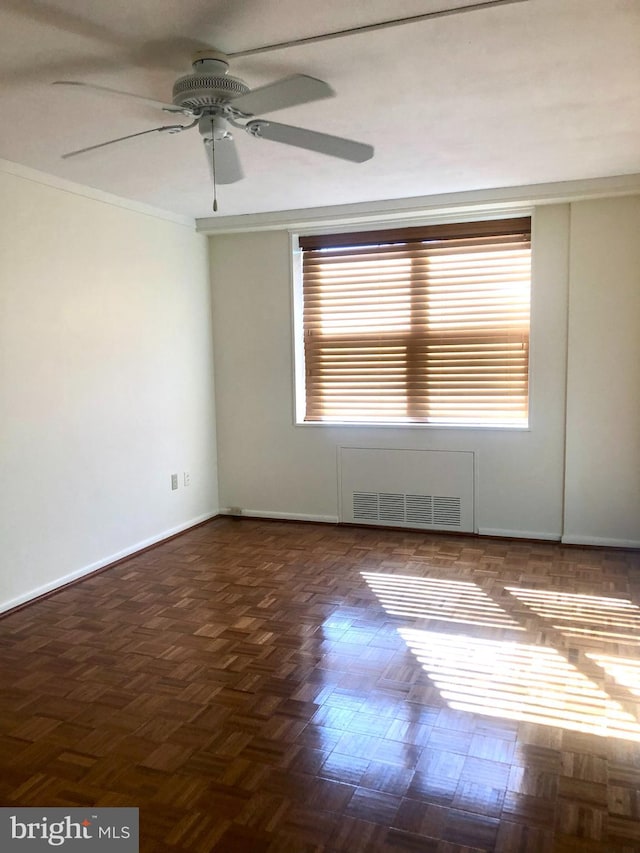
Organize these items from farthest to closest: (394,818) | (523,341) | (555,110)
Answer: (523,341) → (555,110) → (394,818)

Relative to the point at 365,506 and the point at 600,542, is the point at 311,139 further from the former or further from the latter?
the point at 600,542

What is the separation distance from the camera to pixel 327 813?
204 centimetres

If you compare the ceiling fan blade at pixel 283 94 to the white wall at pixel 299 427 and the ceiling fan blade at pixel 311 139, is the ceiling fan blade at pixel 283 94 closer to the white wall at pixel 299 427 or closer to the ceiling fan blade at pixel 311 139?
the ceiling fan blade at pixel 311 139

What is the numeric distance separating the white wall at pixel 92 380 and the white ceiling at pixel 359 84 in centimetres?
40

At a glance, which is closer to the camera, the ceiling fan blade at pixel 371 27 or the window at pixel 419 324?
the ceiling fan blade at pixel 371 27

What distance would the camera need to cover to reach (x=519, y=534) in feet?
15.9

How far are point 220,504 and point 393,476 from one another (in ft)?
5.00

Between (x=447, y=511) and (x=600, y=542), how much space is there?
3.45 ft

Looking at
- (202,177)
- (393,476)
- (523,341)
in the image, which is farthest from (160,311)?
(523,341)

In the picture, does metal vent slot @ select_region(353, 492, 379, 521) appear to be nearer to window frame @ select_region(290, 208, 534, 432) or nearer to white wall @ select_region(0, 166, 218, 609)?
window frame @ select_region(290, 208, 534, 432)

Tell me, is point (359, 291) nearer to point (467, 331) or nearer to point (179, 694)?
point (467, 331)

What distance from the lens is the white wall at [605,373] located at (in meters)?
4.41

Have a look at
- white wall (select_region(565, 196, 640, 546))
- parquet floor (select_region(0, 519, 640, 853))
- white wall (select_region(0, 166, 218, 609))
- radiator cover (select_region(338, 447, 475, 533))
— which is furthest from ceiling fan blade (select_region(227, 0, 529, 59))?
radiator cover (select_region(338, 447, 475, 533))

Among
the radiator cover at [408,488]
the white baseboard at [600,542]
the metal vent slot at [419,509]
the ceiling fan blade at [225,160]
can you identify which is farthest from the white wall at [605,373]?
the ceiling fan blade at [225,160]
